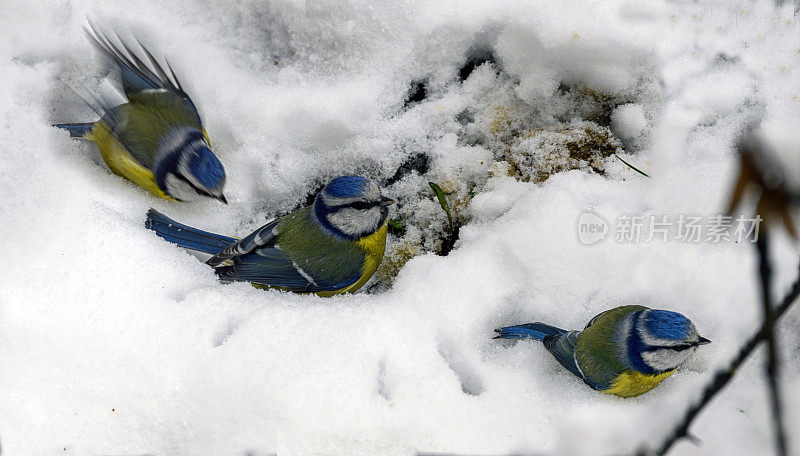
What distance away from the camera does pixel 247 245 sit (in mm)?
2291

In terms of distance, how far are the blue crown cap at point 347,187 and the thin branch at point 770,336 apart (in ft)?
5.77

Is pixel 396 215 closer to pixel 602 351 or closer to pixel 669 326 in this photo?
pixel 602 351

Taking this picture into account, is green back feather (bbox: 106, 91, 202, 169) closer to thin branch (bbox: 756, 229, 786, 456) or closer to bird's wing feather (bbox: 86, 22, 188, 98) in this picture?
bird's wing feather (bbox: 86, 22, 188, 98)

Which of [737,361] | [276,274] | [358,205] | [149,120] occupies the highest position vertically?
[737,361]

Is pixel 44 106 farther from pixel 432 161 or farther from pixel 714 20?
pixel 714 20

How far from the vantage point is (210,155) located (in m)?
2.36

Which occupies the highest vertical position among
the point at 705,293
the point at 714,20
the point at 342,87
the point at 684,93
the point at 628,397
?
the point at 714,20

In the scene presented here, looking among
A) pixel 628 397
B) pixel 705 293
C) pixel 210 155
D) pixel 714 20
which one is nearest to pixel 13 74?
pixel 210 155

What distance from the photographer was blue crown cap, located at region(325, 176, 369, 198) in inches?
86.7

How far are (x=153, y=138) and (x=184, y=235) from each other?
0.43m

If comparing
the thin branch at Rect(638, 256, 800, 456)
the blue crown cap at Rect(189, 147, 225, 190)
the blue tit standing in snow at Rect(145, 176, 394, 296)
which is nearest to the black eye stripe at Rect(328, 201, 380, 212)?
the blue tit standing in snow at Rect(145, 176, 394, 296)

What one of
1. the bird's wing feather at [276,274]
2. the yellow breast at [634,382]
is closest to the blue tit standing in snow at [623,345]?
the yellow breast at [634,382]

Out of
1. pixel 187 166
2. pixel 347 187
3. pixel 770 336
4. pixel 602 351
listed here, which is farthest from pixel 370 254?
pixel 770 336

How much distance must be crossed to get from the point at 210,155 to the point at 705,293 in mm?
1993
